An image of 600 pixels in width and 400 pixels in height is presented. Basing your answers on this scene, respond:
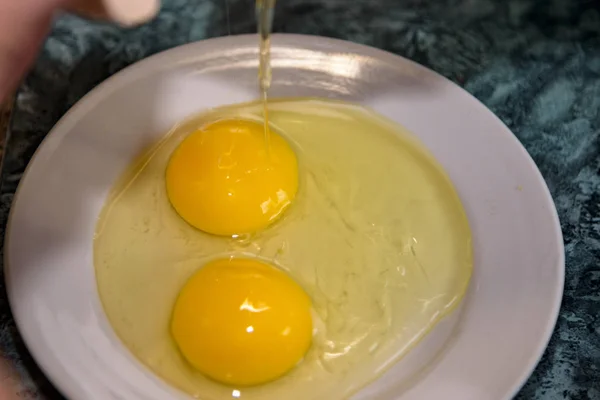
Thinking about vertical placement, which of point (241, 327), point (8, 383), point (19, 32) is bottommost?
point (8, 383)

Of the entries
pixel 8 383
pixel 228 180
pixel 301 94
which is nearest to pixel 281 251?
pixel 228 180

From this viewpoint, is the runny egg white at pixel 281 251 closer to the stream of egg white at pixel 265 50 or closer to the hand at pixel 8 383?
the stream of egg white at pixel 265 50

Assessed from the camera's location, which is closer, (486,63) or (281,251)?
(281,251)

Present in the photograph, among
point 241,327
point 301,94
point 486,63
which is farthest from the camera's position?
point 486,63

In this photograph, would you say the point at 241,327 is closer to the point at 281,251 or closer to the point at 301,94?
the point at 281,251

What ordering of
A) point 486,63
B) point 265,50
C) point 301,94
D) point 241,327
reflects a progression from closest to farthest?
point 241,327, point 265,50, point 301,94, point 486,63

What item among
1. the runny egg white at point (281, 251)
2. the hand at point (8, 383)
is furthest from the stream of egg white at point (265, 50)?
the hand at point (8, 383)

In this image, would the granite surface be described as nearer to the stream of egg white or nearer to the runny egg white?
the runny egg white
